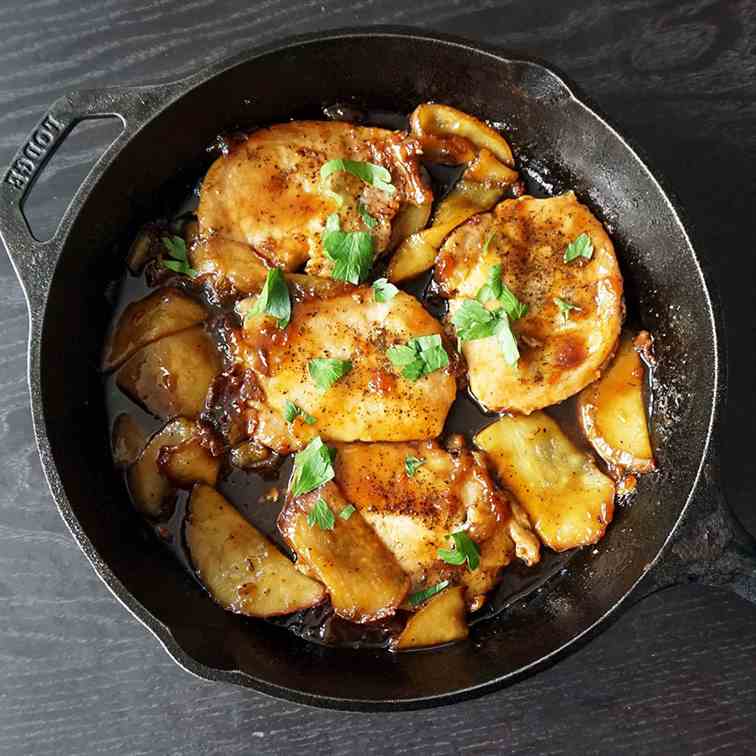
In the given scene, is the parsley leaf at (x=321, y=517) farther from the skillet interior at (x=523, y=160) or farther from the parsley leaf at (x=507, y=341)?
the parsley leaf at (x=507, y=341)

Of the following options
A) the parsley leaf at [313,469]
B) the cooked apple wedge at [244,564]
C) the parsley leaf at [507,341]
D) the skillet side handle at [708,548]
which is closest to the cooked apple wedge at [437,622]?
the cooked apple wedge at [244,564]

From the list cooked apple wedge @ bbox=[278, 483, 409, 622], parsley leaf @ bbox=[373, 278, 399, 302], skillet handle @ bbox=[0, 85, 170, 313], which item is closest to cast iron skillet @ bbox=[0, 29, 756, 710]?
skillet handle @ bbox=[0, 85, 170, 313]

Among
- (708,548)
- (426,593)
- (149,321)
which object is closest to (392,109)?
(149,321)

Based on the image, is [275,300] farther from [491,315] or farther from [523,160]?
[523,160]

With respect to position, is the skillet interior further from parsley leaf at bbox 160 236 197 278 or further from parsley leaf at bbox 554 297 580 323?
parsley leaf at bbox 554 297 580 323

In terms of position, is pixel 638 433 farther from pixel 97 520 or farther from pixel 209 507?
pixel 97 520

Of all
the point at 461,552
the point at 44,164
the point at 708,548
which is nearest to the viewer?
the point at 708,548
